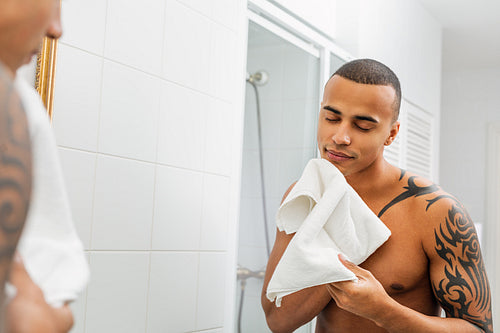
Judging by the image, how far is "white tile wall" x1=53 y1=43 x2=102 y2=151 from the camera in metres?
1.00

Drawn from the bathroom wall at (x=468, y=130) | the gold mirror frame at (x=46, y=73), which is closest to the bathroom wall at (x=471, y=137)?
the bathroom wall at (x=468, y=130)

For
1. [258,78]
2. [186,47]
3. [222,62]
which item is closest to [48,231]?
[186,47]

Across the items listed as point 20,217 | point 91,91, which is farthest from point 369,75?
point 20,217

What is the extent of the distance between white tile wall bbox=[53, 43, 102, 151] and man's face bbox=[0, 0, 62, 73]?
63cm

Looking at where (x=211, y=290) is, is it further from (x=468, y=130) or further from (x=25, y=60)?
(x=468, y=130)

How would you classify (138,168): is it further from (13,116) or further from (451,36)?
(451,36)

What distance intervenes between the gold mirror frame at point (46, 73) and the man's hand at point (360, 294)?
0.64 meters

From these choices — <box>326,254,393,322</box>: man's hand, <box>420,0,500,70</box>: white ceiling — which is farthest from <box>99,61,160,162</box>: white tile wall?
<box>420,0,500,70</box>: white ceiling

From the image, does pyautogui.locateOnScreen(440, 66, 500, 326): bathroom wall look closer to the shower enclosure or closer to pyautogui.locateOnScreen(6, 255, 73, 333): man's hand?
the shower enclosure

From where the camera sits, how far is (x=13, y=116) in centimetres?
28

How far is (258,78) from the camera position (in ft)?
5.34

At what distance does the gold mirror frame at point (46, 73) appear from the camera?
3.18ft

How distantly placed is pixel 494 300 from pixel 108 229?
3.37 meters

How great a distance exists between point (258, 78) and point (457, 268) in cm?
81
